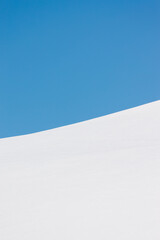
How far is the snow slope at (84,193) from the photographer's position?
35.9 inches

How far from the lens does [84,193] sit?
1246 mm

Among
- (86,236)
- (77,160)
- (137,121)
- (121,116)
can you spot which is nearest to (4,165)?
(77,160)

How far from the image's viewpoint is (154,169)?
1.48m

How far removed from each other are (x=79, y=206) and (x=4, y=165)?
1161 mm

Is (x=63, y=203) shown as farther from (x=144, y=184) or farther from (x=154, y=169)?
(x=154, y=169)

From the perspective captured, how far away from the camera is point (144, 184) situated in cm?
127

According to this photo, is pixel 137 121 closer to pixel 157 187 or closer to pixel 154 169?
pixel 154 169

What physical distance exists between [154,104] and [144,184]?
133 inches

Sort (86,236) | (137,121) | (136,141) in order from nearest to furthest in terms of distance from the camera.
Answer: (86,236)
(136,141)
(137,121)

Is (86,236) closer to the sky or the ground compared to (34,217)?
closer to the ground

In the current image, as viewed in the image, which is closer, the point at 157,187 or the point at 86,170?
the point at 157,187

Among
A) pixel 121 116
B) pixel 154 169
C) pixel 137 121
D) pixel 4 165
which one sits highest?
pixel 121 116

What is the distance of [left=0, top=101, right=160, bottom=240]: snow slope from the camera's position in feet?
2.99

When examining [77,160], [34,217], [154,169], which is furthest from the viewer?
A: [77,160]
